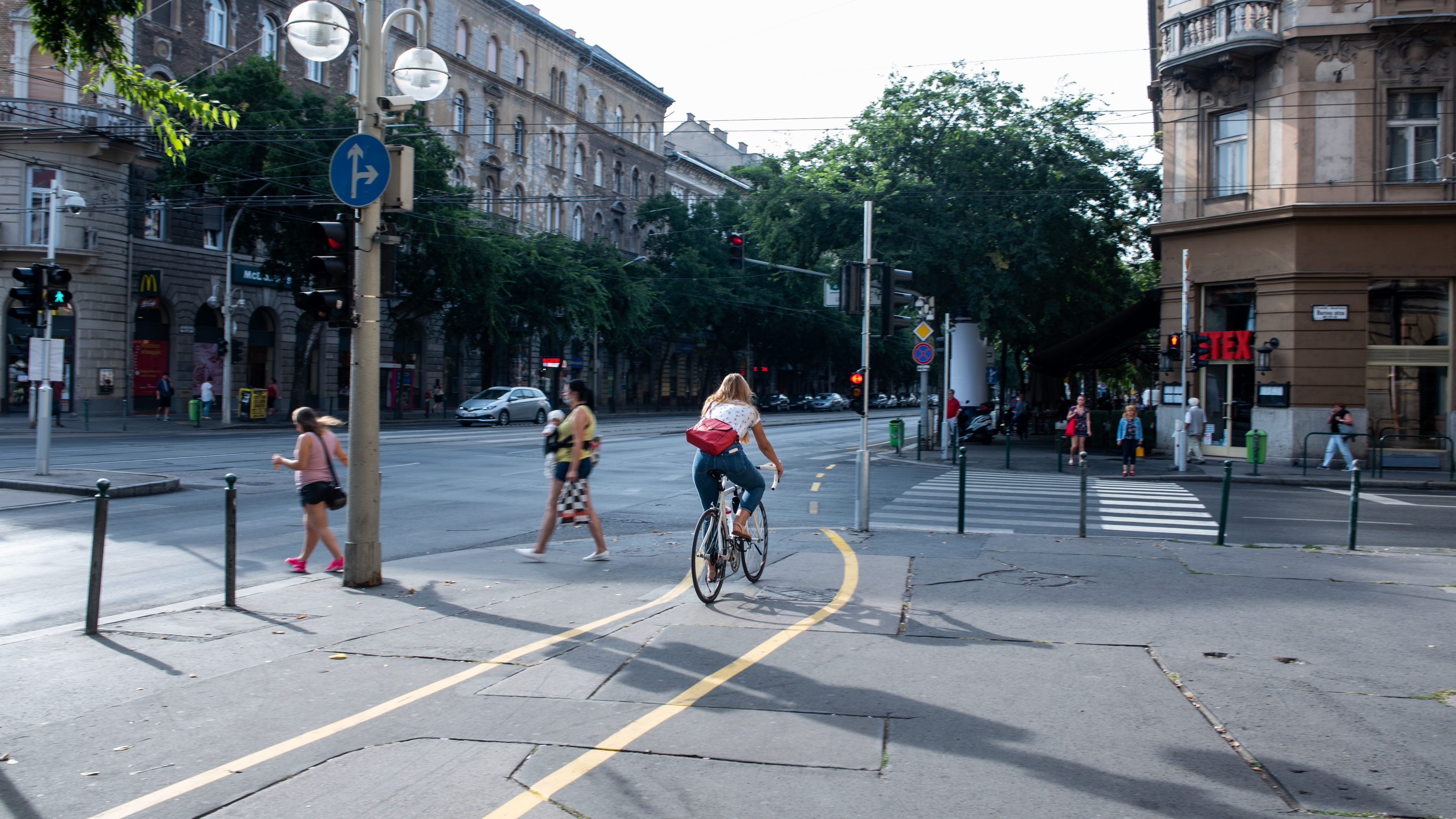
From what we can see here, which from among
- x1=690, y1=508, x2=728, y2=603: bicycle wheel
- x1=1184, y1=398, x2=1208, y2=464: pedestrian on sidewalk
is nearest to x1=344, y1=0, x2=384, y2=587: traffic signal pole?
x1=690, y1=508, x2=728, y2=603: bicycle wheel

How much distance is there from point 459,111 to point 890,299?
43667mm

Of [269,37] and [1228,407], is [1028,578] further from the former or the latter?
[269,37]

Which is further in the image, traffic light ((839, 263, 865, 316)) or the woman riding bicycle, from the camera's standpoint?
traffic light ((839, 263, 865, 316))

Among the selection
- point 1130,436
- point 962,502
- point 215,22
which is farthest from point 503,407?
point 962,502

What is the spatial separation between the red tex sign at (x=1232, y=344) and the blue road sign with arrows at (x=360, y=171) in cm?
2190

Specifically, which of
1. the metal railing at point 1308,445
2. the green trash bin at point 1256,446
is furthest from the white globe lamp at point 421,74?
the green trash bin at point 1256,446

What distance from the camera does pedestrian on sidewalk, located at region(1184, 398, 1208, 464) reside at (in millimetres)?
24500

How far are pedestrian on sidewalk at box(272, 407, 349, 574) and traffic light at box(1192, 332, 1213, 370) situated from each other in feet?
66.3

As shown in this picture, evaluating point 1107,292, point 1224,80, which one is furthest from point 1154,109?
point 1224,80

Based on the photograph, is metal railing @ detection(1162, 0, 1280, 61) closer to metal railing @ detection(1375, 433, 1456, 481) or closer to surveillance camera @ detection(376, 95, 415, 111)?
metal railing @ detection(1375, 433, 1456, 481)

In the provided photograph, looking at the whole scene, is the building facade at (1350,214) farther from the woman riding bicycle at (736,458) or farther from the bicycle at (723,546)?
the woman riding bicycle at (736,458)

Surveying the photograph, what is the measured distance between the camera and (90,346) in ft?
110

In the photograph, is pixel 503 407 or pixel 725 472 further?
pixel 503 407

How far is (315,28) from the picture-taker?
901 centimetres
